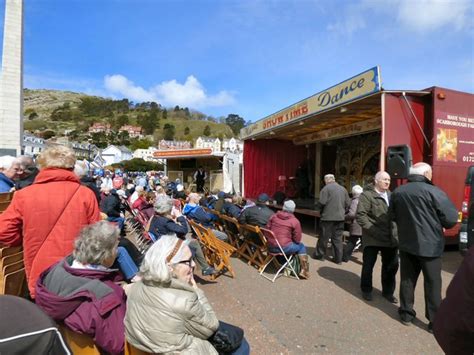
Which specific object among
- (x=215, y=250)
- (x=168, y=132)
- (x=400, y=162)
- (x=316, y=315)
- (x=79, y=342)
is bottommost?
(x=316, y=315)

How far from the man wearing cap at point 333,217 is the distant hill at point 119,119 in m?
107

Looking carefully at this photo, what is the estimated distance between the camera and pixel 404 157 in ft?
16.2

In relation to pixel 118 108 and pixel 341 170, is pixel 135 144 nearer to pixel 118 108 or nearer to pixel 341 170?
pixel 118 108

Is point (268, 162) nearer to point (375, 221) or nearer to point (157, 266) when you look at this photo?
point (375, 221)

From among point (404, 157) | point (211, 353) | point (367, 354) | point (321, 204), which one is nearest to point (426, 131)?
point (404, 157)

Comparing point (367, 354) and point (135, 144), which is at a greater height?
point (135, 144)

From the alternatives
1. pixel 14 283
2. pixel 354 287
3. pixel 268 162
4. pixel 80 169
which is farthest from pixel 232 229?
pixel 268 162

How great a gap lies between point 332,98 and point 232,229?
3477 mm

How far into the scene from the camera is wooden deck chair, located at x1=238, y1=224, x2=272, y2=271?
509cm

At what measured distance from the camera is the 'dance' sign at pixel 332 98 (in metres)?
5.75

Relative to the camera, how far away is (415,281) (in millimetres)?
3264

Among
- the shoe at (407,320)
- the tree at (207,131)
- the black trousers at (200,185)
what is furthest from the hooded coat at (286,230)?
the tree at (207,131)

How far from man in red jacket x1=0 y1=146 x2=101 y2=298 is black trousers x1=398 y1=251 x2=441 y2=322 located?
3.01m

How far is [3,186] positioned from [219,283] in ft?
9.48
